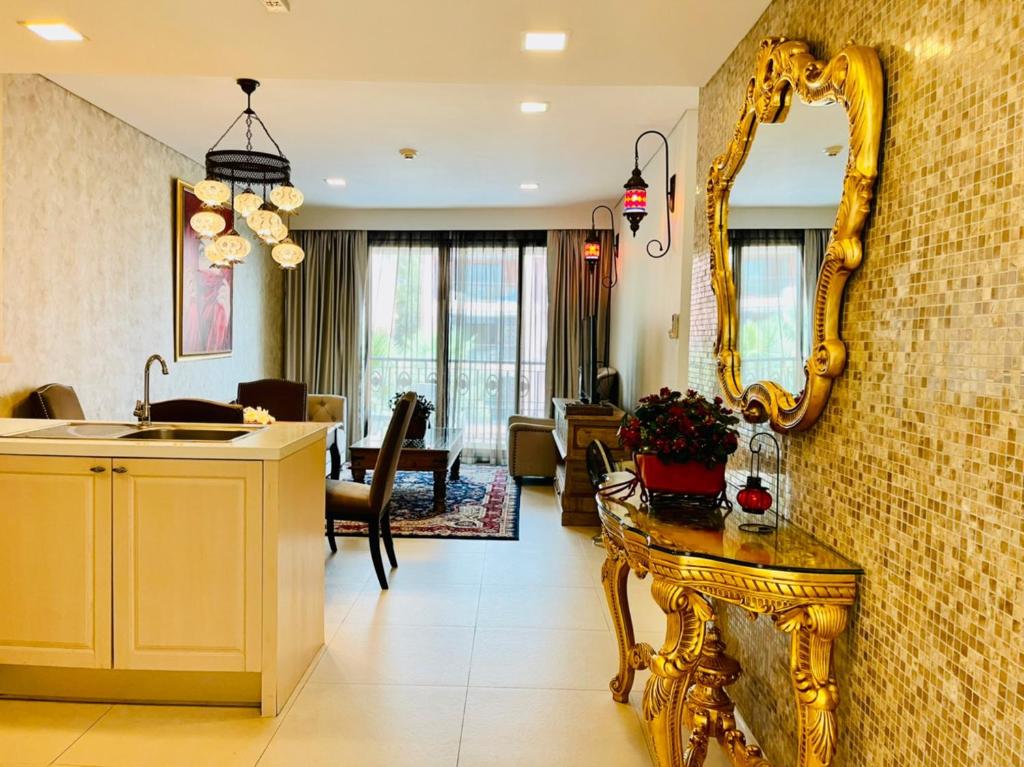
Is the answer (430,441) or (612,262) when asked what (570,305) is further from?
(430,441)

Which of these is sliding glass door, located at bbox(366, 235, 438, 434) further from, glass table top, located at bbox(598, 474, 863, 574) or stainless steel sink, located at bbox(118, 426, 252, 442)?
glass table top, located at bbox(598, 474, 863, 574)

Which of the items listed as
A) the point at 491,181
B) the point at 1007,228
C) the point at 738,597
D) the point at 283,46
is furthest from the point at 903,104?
the point at 491,181

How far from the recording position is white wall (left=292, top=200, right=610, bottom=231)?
289 inches

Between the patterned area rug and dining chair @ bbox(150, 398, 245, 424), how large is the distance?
1.28 metres

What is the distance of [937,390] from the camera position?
1.36 metres

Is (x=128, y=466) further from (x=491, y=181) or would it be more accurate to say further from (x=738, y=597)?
(x=491, y=181)

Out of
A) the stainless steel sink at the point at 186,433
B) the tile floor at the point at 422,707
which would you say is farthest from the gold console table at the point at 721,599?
the stainless steel sink at the point at 186,433

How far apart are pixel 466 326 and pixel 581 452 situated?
9.48 feet

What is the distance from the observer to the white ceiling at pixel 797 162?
1.76 meters

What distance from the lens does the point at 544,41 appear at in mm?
2510

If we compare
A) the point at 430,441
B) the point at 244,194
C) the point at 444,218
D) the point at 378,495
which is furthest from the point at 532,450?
the point at 244,194

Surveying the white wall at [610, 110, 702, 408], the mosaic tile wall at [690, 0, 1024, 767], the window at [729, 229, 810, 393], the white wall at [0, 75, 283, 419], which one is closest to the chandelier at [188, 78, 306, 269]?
the white wall at [0, 75, 283, 419]

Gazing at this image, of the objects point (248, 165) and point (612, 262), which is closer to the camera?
point (248, 165)

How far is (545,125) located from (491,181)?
169 cm
